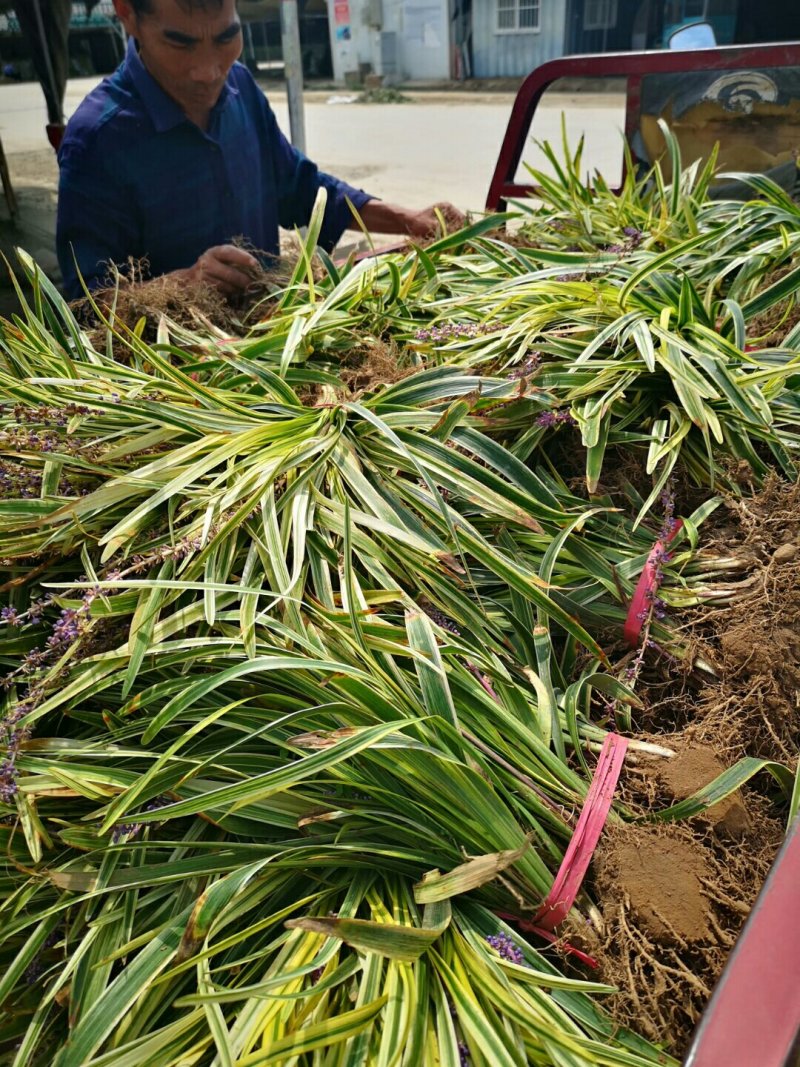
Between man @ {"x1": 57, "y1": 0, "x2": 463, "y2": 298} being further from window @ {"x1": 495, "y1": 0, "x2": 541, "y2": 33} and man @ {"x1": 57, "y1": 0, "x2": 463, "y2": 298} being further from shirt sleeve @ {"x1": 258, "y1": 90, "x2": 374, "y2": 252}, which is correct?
window @ {"x1": 495, "y1": 0, "x2": 541, "y2": 33}

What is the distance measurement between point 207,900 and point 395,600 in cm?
43

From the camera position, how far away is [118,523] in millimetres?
1161

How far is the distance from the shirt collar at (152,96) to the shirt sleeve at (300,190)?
0.47 metres

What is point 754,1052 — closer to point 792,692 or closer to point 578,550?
point 792,692

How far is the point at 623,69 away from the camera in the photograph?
2389mm

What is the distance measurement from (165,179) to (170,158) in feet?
0.23

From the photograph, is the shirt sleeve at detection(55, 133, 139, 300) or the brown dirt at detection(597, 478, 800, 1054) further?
the shirt sleeve at detection(55, 133, 139, 300)

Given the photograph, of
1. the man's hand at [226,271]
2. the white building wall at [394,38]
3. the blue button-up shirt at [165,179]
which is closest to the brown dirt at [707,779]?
the man's hand at [226,271]

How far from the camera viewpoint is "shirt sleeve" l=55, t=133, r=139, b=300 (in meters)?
2.32

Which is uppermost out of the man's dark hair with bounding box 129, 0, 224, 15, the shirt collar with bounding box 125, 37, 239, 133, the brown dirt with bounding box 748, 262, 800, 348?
the man's dark hair with bounding box 129, 0, 224, 15

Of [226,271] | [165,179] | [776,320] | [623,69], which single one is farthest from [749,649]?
[165,179]

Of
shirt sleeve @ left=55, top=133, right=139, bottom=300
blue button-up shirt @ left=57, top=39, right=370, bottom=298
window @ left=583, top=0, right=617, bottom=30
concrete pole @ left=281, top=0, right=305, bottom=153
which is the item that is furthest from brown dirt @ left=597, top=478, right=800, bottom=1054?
window @ left=583, top=0, right=617, bottom=30

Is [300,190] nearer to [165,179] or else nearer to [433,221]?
[165,179]

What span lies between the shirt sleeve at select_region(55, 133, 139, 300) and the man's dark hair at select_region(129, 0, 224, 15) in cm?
42
